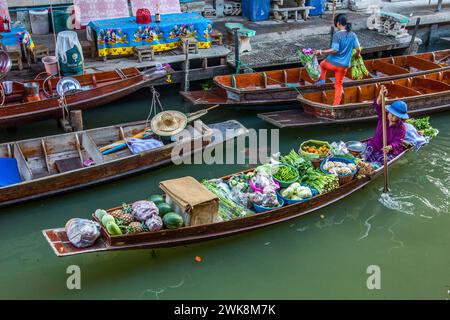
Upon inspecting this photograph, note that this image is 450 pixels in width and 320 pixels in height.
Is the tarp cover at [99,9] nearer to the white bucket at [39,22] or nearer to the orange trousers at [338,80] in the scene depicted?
the white bucket at [39,22]

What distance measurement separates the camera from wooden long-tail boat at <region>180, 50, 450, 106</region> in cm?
1165

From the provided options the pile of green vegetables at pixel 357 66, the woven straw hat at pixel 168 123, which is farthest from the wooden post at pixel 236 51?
the woven straw hat at pixel 168 123

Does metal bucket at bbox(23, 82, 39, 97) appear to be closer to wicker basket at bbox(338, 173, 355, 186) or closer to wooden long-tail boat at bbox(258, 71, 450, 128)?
wooden long-tail boat at bbox(258, 71, 450, 128)

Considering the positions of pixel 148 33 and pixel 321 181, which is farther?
pixel 148 33

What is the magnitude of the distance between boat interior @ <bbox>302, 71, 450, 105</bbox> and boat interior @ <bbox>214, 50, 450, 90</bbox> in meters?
0.58

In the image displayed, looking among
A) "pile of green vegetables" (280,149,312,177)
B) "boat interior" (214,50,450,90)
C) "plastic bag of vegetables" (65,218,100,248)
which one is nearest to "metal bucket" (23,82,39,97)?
"boat interior" (214,50,450,90)

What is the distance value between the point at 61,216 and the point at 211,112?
5053mm

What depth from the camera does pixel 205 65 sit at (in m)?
13.2

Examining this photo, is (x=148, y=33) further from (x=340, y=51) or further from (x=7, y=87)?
(x=340, y=51)

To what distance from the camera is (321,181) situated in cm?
821

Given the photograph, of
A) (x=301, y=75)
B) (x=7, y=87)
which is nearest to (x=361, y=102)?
(x=301, y=75)

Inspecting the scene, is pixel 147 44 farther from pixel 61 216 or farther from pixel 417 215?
pixel 417 215

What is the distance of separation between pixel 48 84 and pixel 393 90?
8.00m

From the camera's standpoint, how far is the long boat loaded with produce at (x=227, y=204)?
6773 millimetres
